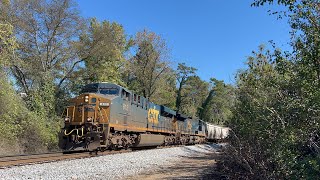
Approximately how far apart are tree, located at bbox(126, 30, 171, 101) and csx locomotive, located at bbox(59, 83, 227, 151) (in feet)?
70.3

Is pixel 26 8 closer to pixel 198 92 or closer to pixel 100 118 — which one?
pixel 100 118

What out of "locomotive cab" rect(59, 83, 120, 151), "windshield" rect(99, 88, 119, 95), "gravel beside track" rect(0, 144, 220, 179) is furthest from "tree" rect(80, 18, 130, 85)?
"gravel beside track" rect(0, 144, 220, 179)

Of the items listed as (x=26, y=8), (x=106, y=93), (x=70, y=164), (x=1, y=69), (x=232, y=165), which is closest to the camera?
(x=232, y=165)

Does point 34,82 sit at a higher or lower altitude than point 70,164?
higher

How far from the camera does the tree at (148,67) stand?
45.8m

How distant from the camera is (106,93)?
18.0 metres

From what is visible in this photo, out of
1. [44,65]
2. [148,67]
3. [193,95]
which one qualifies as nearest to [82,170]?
[44,65]

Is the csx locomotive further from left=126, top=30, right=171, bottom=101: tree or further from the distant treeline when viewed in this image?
left=126, top=30, right=171, bottom=101: tree

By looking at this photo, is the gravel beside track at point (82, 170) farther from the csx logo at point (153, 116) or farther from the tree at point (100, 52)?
the tree at point (100, 52)

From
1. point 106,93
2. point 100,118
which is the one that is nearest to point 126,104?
point 106,93

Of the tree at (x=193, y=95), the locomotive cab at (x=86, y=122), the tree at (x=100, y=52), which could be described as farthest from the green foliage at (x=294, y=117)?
the tree at (x=193, y=95)

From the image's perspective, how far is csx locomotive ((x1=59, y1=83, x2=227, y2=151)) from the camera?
15805 mm

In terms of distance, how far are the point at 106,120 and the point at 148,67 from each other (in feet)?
98.4

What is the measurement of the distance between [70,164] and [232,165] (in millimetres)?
5836
